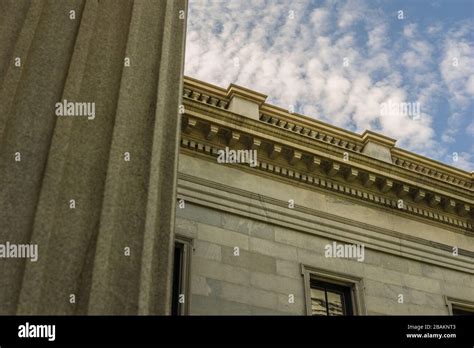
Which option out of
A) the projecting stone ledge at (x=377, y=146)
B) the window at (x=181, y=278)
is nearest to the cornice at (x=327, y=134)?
the projecting stone ledge at (x=377, y=146)

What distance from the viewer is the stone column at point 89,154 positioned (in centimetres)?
444

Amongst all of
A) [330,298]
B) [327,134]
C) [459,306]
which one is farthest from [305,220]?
[459,306]

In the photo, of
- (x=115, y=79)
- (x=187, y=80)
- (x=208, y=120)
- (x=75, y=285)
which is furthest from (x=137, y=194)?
(x=187, y=80)

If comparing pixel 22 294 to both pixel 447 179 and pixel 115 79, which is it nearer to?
pixel 115 79

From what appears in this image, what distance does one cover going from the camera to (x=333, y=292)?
588 inches

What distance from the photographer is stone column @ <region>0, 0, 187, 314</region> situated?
4438 millimetres

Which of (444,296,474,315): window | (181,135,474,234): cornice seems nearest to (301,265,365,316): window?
(181,135,474,234): cornice

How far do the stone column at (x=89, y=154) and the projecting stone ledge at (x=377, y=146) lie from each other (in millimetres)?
11564

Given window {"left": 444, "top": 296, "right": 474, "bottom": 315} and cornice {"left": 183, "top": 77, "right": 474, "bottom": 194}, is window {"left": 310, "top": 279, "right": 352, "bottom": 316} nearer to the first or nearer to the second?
window {"left": 444, "top": 296, "right": 474, "bottom": 315}

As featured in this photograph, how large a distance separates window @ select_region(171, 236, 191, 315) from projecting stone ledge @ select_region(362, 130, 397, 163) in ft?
21.4

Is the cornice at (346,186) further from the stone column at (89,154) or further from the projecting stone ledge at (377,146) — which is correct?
the stone column at (89,154)

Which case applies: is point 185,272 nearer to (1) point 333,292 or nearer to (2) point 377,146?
(1) point 333,292

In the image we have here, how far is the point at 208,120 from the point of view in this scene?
1470 cm
